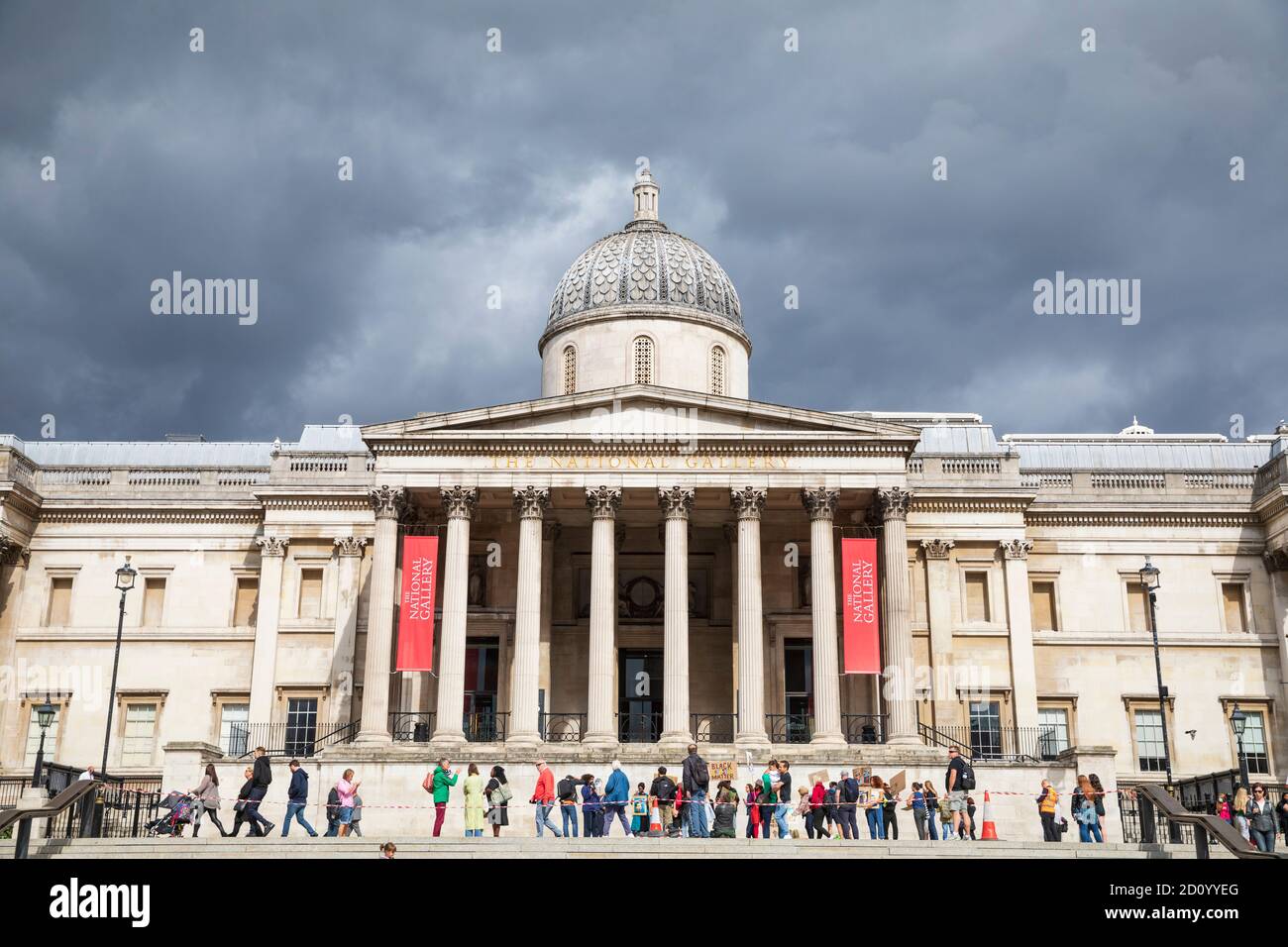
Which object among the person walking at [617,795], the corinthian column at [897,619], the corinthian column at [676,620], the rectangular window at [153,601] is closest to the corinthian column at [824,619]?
the corinthian column at [897,619]

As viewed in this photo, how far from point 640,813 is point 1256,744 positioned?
25.2 meters

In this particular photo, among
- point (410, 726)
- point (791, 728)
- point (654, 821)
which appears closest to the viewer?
point (654, 821)

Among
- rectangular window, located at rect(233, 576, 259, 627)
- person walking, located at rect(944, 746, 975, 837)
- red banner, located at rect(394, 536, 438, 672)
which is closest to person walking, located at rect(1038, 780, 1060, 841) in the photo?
person walking, located at rect(944, 746, 975, 837)

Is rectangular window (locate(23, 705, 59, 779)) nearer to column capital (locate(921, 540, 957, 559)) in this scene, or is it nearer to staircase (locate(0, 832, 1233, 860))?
staircase (locate(0, 832, 1233, 860))

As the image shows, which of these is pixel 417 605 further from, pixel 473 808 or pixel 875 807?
pixel 875 807

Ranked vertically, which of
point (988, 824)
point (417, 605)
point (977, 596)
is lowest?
point (988, 824)

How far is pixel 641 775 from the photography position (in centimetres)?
3438

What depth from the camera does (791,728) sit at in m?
40.6

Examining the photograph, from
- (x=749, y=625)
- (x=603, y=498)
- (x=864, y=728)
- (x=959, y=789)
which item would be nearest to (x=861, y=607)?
(x=749, y=625)

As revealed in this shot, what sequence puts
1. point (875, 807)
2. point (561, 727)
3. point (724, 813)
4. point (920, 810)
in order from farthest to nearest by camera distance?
point (561, 727)
point (920, 810)
point (875, 807)
point (724, 813)

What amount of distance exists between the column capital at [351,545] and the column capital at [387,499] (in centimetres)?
682

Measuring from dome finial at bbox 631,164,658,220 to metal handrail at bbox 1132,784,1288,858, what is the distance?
1124 inches
